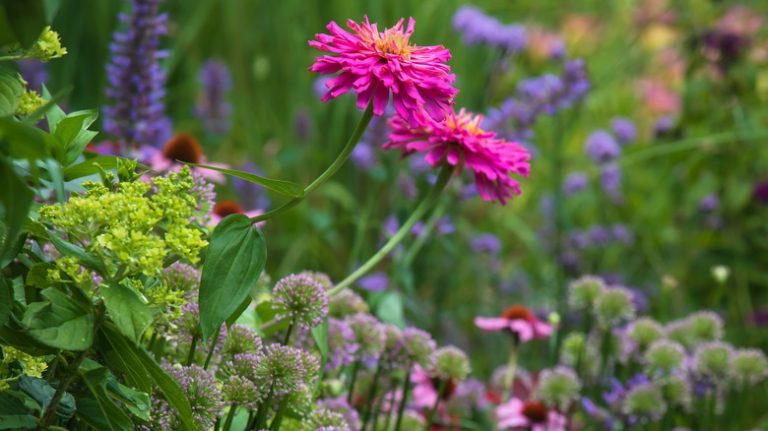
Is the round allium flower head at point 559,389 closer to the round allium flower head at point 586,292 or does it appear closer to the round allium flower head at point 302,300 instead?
the round allium flower head at point 586,292

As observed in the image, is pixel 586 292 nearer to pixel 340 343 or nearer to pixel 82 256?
pixel 340 343

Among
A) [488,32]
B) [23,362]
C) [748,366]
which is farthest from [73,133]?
[488,32]

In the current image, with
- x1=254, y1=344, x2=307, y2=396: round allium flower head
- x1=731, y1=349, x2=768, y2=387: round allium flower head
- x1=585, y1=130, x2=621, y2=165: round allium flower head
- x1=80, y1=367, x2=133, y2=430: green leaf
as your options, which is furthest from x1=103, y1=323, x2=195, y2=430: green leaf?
x1=585, y1=130, x2=621, y2=165: round allium flower head

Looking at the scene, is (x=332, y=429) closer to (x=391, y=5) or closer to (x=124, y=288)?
(x=124, y=288)

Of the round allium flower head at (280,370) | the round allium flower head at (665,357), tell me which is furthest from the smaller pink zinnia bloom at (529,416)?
the round allium flower head at (280,370)

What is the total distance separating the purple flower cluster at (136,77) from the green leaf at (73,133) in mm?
791

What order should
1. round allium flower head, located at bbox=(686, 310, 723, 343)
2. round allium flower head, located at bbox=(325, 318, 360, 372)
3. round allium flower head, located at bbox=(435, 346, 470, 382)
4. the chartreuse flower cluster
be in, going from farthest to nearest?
round allium flower head, located at bbox=(686, 310, 723, 343), round allium flower head, located at bbox=(435, 346, 470, 382), round allium flower head, located at bbox=(325, 318, 360, 372), the chartreuse flower cluster

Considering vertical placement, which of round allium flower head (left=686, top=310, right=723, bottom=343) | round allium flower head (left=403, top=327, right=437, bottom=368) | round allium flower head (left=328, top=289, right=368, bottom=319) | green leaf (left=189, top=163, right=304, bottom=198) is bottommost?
green leaf (left=189, top=163, right=304, bottom=198)

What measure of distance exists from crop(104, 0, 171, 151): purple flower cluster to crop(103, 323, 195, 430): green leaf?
0.93m

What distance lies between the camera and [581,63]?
192 cm

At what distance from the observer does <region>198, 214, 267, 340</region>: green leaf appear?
711 millimetres

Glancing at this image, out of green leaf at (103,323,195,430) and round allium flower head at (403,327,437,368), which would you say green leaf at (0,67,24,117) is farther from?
round allium flower head at (403,327,437,368)

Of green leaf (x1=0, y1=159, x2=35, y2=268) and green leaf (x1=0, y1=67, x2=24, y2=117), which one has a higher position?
green leaf (x1=0, y1=67, x2=24, y2=117)

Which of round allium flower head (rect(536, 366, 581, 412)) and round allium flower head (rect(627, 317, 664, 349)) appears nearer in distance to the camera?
round allium flower head (rect(536, 366, 581, 412))
